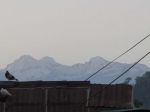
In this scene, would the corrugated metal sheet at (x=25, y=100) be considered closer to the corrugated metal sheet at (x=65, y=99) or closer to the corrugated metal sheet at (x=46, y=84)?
the corrugated metal sheet at (x=46, y=84)

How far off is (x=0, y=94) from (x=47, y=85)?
11.8 meters

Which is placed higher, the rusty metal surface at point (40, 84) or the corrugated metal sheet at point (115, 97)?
the rusty metal surface at point (40, 84)

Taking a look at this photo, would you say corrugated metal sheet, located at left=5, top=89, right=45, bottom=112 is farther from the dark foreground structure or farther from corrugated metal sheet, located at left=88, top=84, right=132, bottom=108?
corrugated metal sheet, located at left=88, top=84, right=132, bottom=108

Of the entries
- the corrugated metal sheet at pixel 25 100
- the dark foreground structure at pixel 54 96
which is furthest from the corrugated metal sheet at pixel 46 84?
the corrugated metal sheet at pixel 25 100

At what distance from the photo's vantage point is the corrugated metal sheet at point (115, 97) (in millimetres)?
25312

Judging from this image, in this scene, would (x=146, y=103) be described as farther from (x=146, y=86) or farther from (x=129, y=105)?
(x=129, y=105)

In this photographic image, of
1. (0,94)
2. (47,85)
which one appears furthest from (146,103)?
(0,94)

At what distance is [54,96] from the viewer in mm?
26594

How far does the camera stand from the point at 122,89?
83.7 ft

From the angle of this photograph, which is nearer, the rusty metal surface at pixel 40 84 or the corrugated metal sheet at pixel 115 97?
the corrugated metal sheet at pixel 115 97

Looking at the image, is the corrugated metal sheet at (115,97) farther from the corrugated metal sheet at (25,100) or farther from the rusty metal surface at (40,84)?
the corrugated metal sheet at (25,100)

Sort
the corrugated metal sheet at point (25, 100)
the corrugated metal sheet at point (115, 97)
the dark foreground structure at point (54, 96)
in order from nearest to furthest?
the corrugated metal sheet at point (115, 97), the dark foreground structure at point (54, 96), the corrugated metal sheet at point (25, 100)

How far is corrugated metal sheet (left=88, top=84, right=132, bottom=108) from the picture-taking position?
997 inches

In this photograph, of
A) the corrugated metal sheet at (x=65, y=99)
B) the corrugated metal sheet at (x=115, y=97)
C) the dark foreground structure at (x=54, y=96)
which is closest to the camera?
the corrugated metal sheet at (x=115, y=97)
